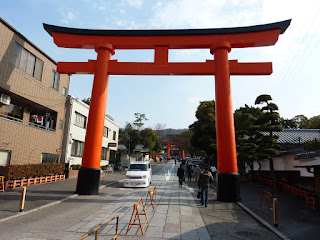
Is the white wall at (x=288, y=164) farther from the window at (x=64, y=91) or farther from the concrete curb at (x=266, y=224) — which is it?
the window at (x=64, y=91)

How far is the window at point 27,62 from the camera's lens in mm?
14508

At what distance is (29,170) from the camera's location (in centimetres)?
1462

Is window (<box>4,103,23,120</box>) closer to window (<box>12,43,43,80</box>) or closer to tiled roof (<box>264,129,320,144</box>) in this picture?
window (<box>12,43,43,80</box>)

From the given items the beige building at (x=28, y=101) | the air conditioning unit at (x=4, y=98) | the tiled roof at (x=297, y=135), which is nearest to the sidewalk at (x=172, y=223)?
the beige building at (x=28, y=101)

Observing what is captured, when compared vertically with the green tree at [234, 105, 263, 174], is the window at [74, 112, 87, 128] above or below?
above

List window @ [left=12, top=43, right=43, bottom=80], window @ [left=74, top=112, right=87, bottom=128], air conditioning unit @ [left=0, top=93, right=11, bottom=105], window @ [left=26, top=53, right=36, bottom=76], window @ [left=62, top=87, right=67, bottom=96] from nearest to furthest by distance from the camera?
1. air conditioning unit @ [left=0, top=93, right=11, bottom=105]
2. window @ [left=12, top=43, right=43, bottom=80]
3. window @ [left=26, top=53, right=36, bottom=76]
4. window @ [left=62, top=87, right=67, bottom=96]
5. window @ [left=74, top=112, right=87, bottom=128]

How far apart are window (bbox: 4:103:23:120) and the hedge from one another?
4433 mm

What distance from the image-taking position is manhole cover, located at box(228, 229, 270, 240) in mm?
6142

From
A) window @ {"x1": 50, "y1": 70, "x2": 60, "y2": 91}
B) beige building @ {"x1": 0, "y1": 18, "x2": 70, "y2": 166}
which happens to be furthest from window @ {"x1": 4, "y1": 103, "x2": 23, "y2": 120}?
window @ {"x1": 50, "y1": 70, "x2": 60, "y2": 91}

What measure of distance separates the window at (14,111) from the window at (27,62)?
283cm

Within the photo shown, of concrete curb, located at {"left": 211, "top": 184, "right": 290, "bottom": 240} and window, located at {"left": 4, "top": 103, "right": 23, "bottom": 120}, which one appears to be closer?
concrete curb, located at {"left": 211, "top": 184, "right": 290, "bottom": 240}

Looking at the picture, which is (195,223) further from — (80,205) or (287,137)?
(287,137)

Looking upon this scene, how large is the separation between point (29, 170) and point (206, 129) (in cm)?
1883

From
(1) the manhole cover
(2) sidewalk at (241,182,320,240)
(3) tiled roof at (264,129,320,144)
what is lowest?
(1) the manhole cover
